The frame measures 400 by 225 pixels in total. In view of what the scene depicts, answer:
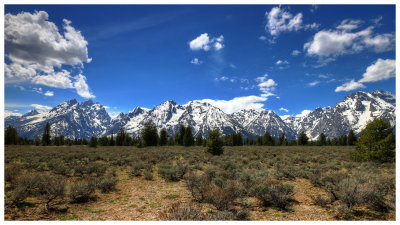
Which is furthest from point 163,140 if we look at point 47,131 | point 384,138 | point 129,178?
point 384,138

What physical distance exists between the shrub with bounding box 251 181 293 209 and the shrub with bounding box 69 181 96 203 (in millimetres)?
9363

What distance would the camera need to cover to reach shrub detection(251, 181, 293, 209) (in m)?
8.88

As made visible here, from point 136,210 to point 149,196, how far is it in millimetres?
2260

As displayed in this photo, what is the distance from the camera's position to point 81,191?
31.3 feet

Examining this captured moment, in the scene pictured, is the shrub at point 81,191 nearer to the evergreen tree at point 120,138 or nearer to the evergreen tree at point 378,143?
the evergreen tree at point 378,143

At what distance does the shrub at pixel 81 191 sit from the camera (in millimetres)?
9492

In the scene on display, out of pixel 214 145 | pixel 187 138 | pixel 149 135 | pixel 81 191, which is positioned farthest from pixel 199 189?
pixel 187 138

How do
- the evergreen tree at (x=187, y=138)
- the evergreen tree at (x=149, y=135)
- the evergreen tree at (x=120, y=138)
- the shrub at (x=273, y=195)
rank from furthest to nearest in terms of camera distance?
the evergreen tree at (x=120, y=138) → the evergreen tree at (x=187, y=138) → the evergreen tree at (x=149, y=135) → the shrub at (x=273, y=195)

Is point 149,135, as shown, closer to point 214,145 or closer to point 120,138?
point 120,138

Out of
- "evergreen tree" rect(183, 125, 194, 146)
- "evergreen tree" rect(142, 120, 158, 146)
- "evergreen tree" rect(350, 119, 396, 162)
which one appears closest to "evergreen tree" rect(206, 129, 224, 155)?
"evergreen tree" rect(350, 119, 396, 162)

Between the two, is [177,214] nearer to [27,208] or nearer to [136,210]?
[136,210]

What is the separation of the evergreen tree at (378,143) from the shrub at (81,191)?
28814 millimetres

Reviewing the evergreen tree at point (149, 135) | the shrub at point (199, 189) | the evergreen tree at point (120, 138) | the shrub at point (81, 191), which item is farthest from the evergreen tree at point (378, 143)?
the evergreen tree at point (120, 138)

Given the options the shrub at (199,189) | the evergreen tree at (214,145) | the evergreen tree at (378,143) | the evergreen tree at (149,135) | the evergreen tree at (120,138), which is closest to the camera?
the shrub at (199,189)
